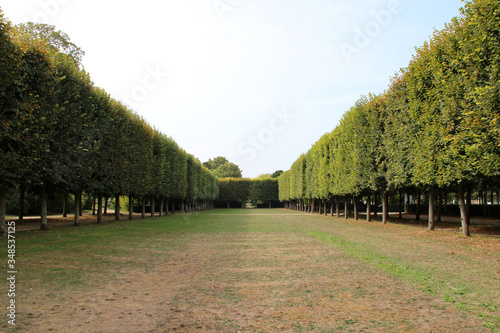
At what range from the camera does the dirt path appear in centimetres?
440

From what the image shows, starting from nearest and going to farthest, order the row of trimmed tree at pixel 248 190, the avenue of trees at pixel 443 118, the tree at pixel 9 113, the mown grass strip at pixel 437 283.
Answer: the mown grass strip at pixel 437 283 < the avenue of trees at pixel 443 118 < the tree at pixel 9 113 < the row of trimmed tree at pixel 248 190

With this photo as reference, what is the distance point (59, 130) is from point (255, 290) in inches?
586

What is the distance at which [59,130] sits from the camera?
16.5 metres

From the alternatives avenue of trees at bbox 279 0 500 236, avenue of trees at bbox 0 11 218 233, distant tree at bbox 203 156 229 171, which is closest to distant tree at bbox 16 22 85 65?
avenue of trees at bbox 0 11 218 233

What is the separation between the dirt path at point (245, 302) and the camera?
4396 mm

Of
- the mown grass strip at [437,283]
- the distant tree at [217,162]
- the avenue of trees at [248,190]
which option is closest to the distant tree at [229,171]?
the distant tree at [217,162]

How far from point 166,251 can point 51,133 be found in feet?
30.0

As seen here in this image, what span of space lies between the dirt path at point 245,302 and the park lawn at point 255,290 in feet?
0.06

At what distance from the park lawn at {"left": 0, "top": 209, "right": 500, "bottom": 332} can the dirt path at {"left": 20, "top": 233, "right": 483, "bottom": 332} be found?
0.02 metres

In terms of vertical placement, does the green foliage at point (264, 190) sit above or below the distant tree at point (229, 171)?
below

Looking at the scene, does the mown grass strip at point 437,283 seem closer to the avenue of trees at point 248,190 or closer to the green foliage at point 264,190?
A: the green foliage at point 264,190

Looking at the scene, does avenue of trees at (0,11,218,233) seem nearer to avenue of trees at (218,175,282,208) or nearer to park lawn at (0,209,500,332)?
park lawn at (0,209,500,332)

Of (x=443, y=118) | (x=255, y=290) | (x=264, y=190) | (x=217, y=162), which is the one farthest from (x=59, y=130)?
(x=217, y=162)

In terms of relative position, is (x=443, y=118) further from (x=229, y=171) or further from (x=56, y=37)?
(x=229, y=171)
